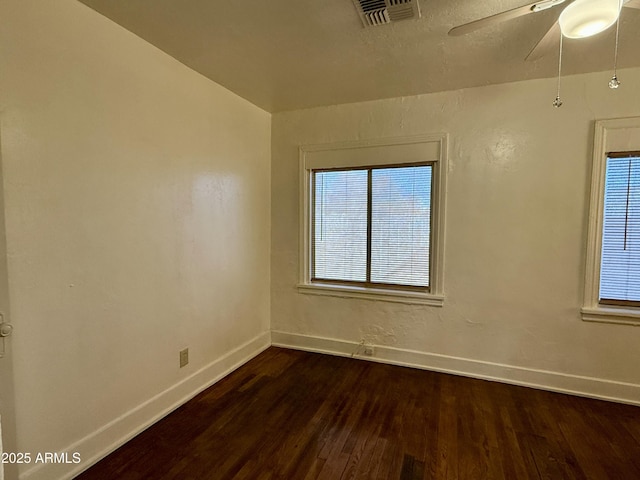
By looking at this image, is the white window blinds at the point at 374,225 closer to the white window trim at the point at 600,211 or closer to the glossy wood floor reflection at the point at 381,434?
the glossy wood floor reflection at the point at 381,434

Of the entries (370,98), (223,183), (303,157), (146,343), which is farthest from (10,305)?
(370,98)

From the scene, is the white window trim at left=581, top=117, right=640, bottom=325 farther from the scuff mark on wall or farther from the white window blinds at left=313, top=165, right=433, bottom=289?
the scuff mark on wall

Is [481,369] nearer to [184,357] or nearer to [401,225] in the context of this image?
[401,225]

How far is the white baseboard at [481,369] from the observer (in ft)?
8.57

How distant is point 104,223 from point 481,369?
3.12 m

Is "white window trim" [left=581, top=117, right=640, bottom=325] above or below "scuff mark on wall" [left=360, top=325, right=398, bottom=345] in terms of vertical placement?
above

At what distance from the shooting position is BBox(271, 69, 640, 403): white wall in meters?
2.62

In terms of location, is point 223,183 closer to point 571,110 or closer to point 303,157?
point 303,157

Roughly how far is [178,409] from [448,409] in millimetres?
1990

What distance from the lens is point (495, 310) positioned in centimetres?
289

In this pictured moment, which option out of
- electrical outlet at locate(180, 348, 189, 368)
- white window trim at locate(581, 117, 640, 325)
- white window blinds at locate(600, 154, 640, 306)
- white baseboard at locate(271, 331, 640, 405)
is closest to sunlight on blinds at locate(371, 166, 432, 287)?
white baseboard at locate(271, 331, 640, 405)

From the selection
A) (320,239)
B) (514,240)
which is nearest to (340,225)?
(320,239)

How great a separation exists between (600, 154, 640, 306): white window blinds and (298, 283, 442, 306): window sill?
129 centimetres

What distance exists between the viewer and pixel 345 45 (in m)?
→ 2.17
